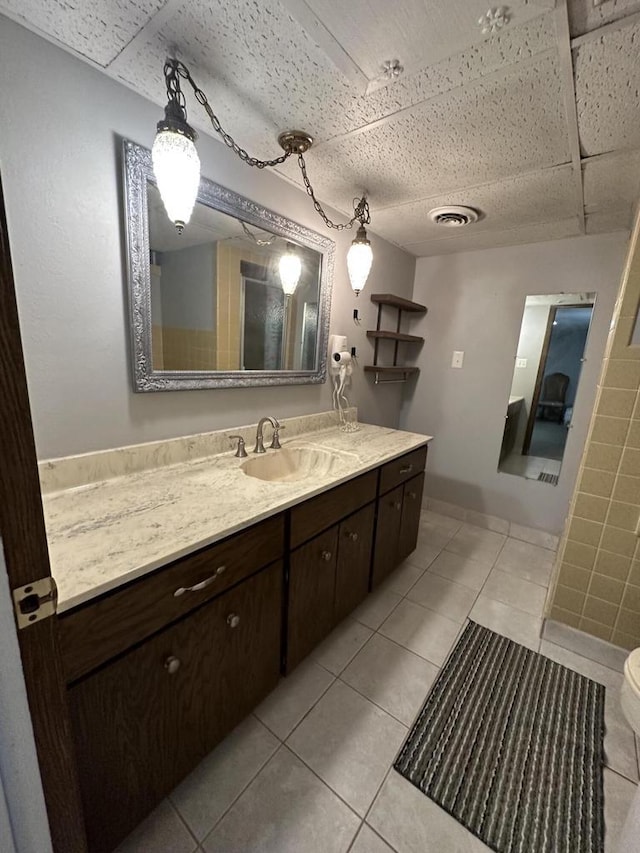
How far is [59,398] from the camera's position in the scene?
1.02 meters

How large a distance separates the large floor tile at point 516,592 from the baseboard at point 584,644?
0.16 meters

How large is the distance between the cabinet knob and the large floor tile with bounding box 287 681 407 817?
613 mm

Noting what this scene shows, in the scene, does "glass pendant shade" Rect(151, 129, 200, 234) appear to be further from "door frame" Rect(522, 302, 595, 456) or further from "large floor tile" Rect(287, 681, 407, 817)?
"door frame" Rect(522, 302, 595, 456)

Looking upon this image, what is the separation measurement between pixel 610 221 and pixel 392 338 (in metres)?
1.30

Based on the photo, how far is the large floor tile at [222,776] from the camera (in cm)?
94

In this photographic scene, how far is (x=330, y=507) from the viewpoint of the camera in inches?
49.6

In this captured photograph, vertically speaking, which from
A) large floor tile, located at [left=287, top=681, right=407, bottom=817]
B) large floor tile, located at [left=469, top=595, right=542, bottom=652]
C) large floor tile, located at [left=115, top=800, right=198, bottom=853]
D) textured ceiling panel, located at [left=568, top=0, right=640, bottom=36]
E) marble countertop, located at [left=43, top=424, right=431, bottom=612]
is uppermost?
textured ceiling panel, located at [left=568, top=0, right=640, bottom=36]

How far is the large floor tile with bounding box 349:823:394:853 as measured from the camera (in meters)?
0.89

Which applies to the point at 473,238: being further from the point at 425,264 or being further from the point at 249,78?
the point at 249,78

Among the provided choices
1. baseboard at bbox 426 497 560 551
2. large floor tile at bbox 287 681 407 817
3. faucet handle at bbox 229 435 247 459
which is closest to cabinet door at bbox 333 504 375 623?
large floor tile at bbox 287 681 407 817

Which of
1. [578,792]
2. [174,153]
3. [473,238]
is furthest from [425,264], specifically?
[578,792]

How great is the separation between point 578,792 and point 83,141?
2.45 meters

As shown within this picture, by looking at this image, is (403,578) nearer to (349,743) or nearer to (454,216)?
(349,743)

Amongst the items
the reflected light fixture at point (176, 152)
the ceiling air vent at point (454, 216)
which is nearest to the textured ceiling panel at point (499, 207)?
the ceiling air vent at point (454, 216)
